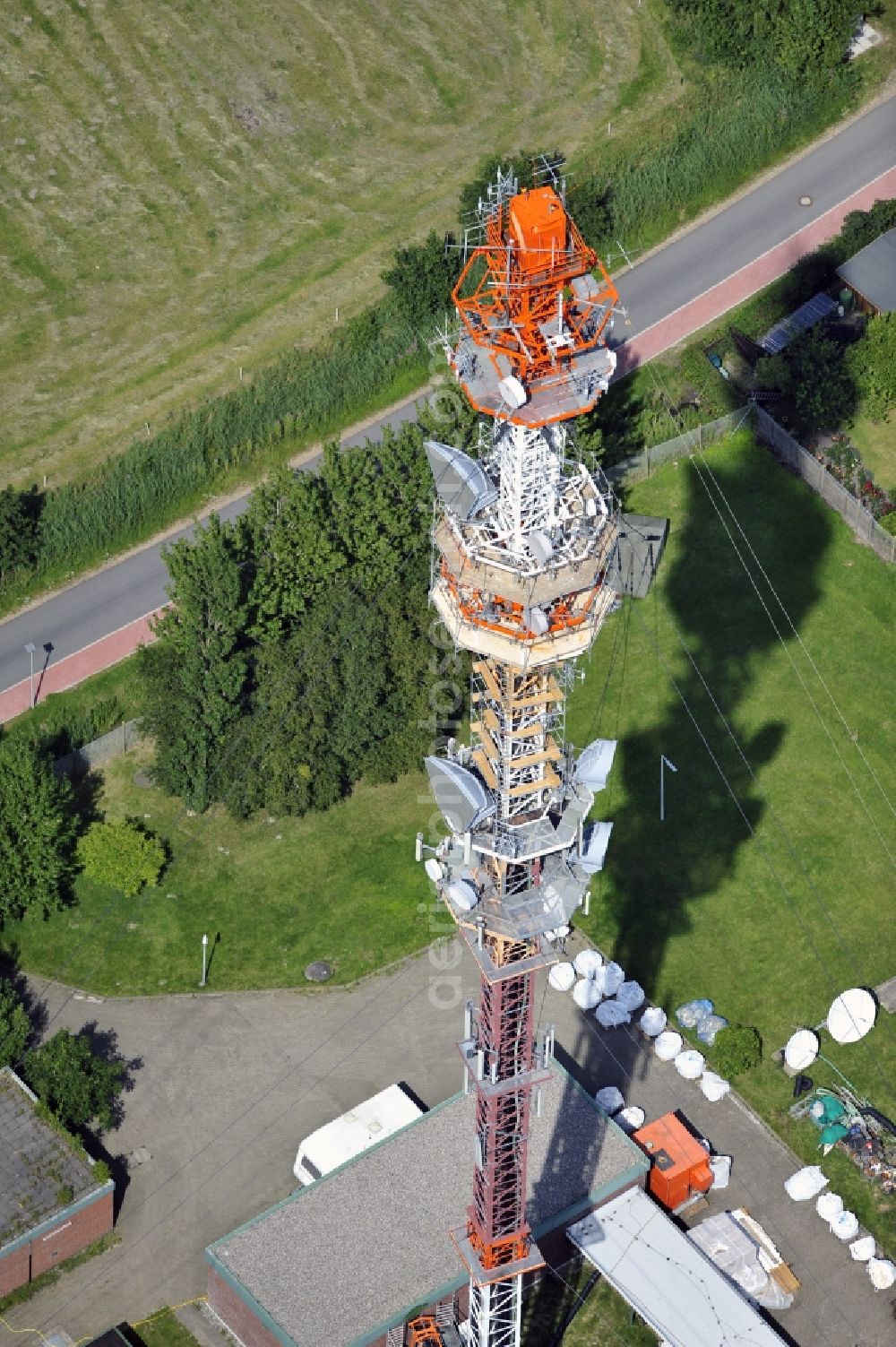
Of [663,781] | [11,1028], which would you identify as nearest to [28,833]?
[11,1028]

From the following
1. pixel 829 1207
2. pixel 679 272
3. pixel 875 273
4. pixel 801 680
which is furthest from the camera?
pixel 679 272

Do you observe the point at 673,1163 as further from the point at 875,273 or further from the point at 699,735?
the point at 875,273

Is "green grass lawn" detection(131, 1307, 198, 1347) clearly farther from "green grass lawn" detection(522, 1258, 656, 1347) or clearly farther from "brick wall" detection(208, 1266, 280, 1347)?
"green grass lawn" detection(522, 1258, 656, 1347)

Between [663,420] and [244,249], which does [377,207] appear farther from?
[663,420]

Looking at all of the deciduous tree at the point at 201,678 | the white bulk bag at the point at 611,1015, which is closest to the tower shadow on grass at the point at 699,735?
the white bulk bag at the point at 611,1015

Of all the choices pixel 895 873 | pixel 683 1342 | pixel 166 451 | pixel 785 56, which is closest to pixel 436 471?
pixel 683 1342

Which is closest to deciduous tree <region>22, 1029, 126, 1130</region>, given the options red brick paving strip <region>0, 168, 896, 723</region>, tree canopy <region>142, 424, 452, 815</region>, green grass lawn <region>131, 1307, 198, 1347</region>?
green grass lawn <region>131, 1307, 198, 1347</region>
